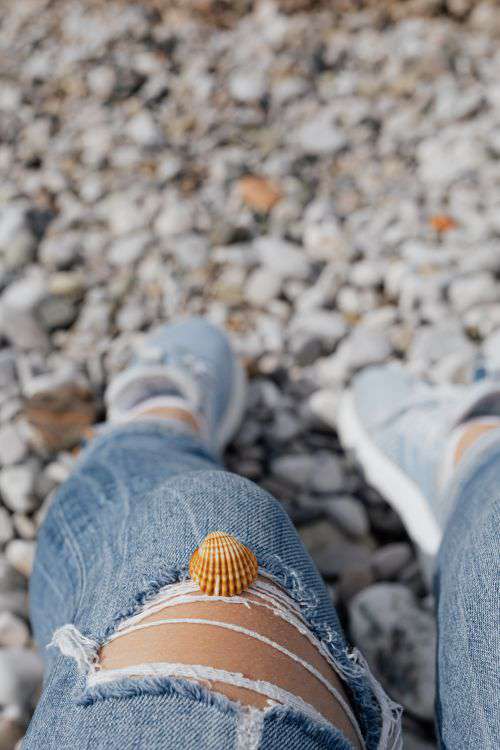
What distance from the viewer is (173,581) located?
1.01 meters

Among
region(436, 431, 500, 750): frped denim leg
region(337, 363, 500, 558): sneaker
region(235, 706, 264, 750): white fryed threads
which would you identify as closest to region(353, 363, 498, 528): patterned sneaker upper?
region(337, 363, 500, 558): sneaker

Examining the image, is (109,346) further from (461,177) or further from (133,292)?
(461,177)

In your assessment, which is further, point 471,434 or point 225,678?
point 471,434

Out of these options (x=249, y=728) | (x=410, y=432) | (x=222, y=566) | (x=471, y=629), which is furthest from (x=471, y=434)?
(x=249, y=728)

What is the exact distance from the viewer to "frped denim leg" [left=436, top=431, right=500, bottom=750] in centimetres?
100

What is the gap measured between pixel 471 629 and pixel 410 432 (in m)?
1.15

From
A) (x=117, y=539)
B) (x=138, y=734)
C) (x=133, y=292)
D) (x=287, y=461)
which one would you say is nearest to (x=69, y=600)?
(x=117, y=539)

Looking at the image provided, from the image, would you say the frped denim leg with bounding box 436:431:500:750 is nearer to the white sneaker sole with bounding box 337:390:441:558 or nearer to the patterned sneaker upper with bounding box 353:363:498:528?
the patterned sneaker upper with bounding box 353:363:498:528

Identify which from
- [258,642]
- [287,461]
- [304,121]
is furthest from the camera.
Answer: [304,121]

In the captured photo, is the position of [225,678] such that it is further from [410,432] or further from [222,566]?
[410,432]

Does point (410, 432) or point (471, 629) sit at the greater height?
point (471, 629)

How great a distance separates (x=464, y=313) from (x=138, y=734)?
246cm

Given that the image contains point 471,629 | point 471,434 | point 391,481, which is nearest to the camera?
point 471,629

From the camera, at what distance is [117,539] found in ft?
3.87
